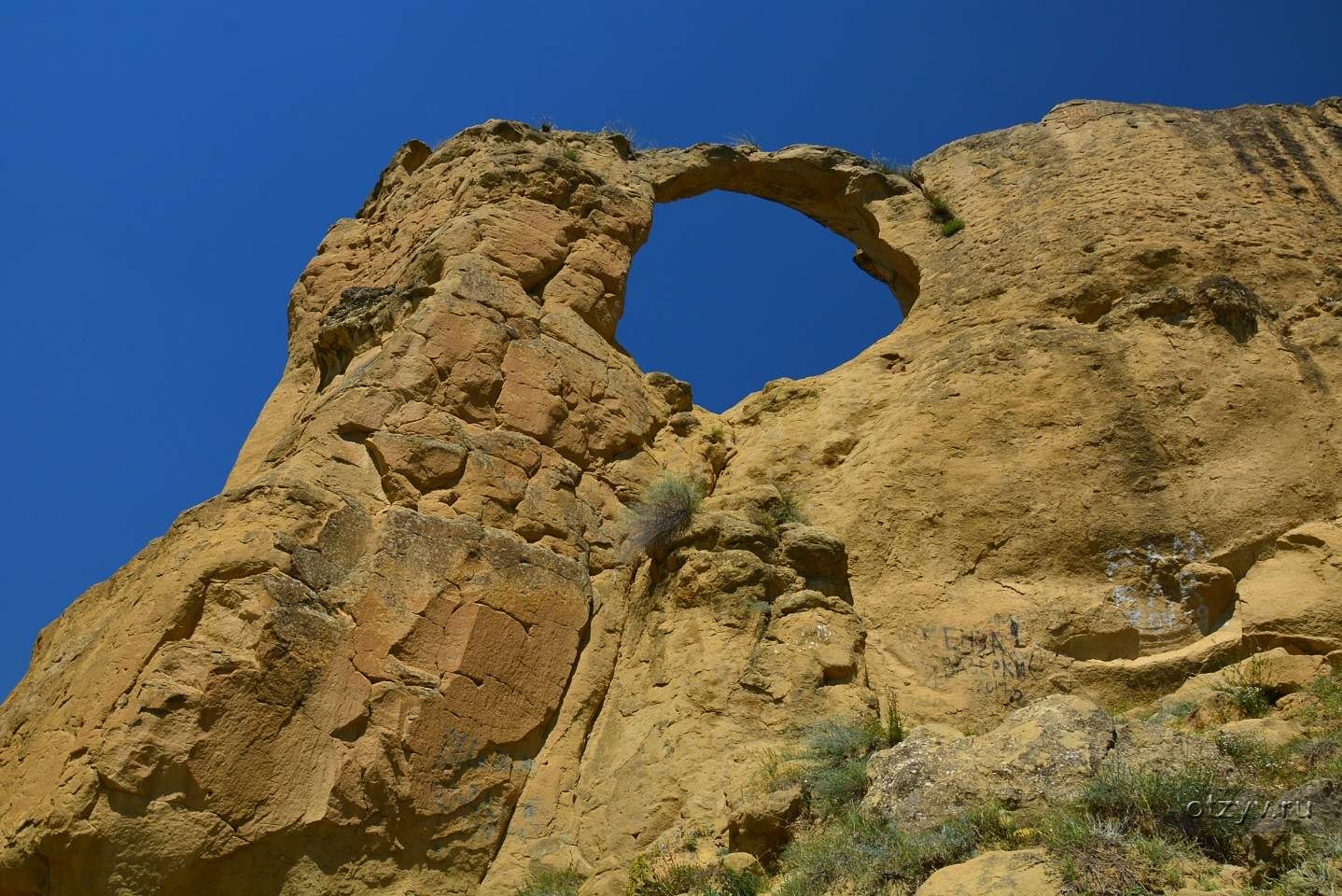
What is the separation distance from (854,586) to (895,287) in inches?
234

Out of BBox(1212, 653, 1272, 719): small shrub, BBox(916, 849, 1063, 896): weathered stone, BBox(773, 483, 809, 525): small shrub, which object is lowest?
BBox(916, 849, 1063, 896): weathered stone

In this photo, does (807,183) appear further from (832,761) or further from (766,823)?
(766,823)

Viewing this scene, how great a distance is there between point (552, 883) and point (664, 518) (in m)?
3.02

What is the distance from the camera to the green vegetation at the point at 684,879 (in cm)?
696

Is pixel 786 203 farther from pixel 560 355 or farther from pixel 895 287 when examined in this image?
pixel 560 355

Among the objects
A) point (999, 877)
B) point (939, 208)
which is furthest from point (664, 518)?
point (939, 208)

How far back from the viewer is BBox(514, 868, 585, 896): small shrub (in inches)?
324

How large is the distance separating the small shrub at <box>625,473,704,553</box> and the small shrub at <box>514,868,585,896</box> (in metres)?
2.70

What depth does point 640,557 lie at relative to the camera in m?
10.5

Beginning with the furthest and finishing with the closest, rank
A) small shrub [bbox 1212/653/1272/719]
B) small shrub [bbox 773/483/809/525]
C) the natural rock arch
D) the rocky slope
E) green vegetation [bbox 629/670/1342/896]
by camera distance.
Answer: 1. the natural rock arch
2. small shrub [bbox 773/483/809/525]
3. the rocky slope
4. small shrub [bbox 1212/653/1272/719]
5. green vegetation [bbox 629/670/1342/896]

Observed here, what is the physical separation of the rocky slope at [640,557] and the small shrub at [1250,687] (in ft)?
1.54

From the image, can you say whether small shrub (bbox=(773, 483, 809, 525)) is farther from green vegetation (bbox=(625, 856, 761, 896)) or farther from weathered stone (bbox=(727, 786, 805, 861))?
green vegetation (bbox=(625, 856, 761, 896))

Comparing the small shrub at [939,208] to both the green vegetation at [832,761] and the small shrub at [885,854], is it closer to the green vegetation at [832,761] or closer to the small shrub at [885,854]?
the green vegetation at [832,761]

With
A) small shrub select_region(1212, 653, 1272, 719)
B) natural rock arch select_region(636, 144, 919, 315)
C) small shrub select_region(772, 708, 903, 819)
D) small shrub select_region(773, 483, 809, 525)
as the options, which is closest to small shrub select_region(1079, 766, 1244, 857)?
small shrub select_region(772, 708, 903, 819)
